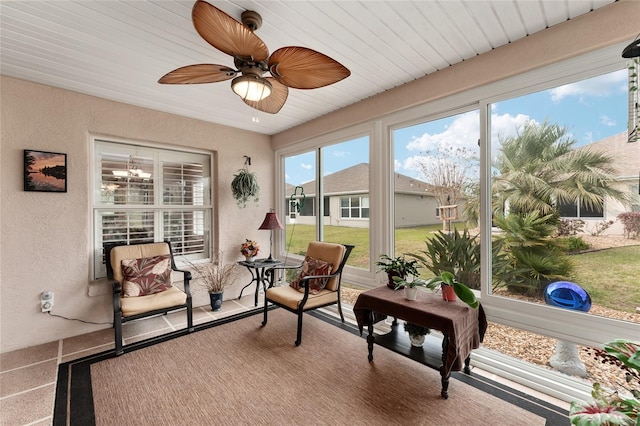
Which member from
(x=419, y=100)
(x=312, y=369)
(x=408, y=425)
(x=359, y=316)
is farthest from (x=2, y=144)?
(x=408, y=425)

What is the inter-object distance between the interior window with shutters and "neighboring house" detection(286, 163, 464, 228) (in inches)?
54.1

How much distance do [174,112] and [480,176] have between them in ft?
11.9

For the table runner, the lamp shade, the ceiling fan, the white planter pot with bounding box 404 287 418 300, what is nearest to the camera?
the ceiling fan

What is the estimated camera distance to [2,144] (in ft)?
8.35

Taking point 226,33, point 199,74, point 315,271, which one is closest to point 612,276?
point 315,271

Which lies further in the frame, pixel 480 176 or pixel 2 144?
pixel 2 144

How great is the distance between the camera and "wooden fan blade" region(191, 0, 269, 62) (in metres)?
1.21

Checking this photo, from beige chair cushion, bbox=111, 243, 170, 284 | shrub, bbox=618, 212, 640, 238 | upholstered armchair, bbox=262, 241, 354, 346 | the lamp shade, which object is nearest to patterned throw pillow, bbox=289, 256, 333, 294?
upholstered armchair, bbox=262, 241, 354, 346

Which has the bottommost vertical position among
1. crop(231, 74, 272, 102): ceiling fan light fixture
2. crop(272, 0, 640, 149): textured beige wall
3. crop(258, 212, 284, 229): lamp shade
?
crop(258, 212, 284, 229): lamp shade

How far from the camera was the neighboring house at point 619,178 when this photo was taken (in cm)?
173

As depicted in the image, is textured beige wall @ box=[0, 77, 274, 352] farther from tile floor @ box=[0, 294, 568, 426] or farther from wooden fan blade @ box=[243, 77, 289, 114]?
wooden fan blade @ box=[243, 77, 289, 114]

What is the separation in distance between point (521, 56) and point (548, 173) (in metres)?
0.92

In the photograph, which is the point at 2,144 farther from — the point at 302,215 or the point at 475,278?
the point at 475,278

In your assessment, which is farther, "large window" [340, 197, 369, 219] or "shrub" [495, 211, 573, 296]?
"large window" [340, 197, 369, 219]
